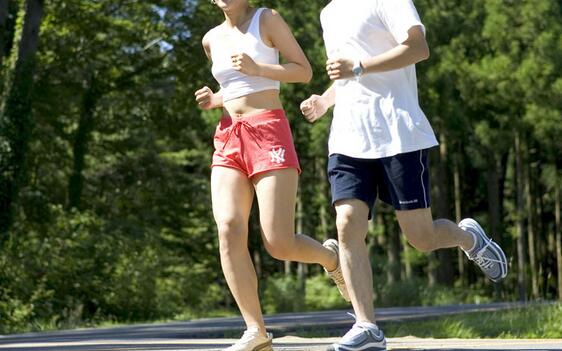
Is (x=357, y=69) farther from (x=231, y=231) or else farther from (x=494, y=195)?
(x=494, y=195)

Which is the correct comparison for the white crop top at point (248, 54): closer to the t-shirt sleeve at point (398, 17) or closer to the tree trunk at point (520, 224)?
the t-shirt sleeve at point (398, 17)

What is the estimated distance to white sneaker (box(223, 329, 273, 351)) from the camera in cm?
693

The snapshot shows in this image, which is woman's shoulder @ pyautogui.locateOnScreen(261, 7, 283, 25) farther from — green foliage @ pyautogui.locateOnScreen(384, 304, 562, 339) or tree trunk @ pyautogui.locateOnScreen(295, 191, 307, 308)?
tree trunk @ pyautogui.locateOnScreen(295, 191, 307, 308)

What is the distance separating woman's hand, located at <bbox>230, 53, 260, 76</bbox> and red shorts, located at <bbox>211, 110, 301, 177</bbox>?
8.9 inches

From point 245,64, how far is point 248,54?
135 mm

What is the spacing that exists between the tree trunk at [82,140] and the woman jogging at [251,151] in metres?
29.3

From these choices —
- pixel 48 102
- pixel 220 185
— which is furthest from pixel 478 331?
pixel 48 102

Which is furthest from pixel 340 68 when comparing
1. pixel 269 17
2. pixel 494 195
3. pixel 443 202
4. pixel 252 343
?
pixel 494 195

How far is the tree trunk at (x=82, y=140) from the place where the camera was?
36.3m

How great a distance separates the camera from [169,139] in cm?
3928

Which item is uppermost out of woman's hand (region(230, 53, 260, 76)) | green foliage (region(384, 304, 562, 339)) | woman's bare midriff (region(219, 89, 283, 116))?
woman's hand (region(230, 53, 260, 76))

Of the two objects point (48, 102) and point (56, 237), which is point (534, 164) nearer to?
point (48, 102)

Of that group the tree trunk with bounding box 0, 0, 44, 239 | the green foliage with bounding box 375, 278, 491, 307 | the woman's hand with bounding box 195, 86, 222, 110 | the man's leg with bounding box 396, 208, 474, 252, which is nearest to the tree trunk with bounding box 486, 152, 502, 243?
the green foliage with bounding box 375, 278, 491, 307

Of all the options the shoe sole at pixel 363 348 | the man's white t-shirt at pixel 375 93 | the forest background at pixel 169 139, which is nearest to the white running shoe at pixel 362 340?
the shoe sole at pixel 363 348
